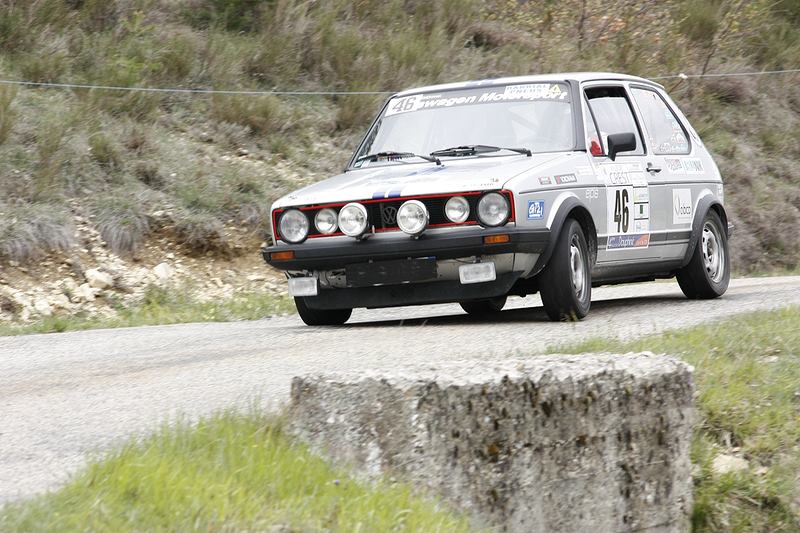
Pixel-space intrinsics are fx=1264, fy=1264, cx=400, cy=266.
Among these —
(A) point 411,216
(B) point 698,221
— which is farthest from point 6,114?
(B) point 698,221

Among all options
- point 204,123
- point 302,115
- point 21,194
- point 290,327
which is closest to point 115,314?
point 21,194

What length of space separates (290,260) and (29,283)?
389cm

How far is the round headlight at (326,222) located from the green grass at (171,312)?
2466 millimetres

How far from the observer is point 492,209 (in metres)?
7.70

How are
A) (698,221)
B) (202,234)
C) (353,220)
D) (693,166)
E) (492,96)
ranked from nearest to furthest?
(353,220), (492,96), (698,221), (693,166), (202,234)

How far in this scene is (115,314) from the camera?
36.8 feet

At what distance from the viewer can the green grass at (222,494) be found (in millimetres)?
3445

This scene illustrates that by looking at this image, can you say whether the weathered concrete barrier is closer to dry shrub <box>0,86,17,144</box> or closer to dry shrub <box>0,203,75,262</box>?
dry shrub <box>0,203,75,262</box>

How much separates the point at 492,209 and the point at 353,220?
0.88 m

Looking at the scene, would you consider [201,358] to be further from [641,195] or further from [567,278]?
[641,195]

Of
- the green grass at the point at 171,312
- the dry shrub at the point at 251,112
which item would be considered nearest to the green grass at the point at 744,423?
the green grass at the point at 171,312

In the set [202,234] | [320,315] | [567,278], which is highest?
[567,278]

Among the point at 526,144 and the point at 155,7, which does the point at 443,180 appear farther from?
the point at 155,7

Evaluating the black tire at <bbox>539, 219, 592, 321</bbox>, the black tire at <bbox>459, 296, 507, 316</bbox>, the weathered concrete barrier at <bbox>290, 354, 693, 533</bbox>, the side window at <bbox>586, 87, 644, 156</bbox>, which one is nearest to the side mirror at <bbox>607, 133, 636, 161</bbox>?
the side window at <bbox>586, 87, 644, 156</bbox>
